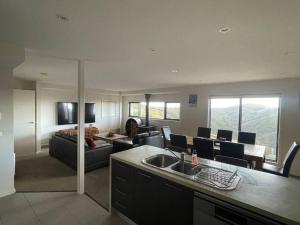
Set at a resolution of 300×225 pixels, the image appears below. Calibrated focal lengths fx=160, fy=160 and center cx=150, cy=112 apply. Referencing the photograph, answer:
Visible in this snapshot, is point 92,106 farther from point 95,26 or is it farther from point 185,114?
point 95,26

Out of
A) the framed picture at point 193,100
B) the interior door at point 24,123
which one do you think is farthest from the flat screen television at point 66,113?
the framed picture at point 193,100

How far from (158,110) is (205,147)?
175 inches

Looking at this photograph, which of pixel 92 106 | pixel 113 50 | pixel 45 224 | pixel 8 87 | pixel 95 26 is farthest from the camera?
pixel 92 106

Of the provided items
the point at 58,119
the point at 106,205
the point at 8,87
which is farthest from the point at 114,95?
the point at 106,205

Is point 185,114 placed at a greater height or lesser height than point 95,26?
lesser

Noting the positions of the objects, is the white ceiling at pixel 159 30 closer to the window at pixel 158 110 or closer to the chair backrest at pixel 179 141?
the chair backrest at pixel 179 141

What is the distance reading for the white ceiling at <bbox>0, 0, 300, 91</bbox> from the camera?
1375 mm

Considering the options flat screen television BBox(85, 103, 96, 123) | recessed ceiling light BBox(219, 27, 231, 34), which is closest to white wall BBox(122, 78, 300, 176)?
flat screen television BBox(85, 103, 96, 123)

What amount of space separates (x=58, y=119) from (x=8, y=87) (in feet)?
12.7

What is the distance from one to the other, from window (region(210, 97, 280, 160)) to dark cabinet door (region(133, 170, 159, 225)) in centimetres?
379

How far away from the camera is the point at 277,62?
9.43 feet

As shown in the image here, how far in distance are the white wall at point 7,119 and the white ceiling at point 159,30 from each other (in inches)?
13.5

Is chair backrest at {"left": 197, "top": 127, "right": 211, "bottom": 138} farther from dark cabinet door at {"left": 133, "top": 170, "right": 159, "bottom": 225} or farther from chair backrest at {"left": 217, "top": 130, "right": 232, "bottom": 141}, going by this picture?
dark cabinet door at {"left": 133, "top": 170, "right": 159, "bottom": 225}

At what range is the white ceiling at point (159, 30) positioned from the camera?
1375 mm
